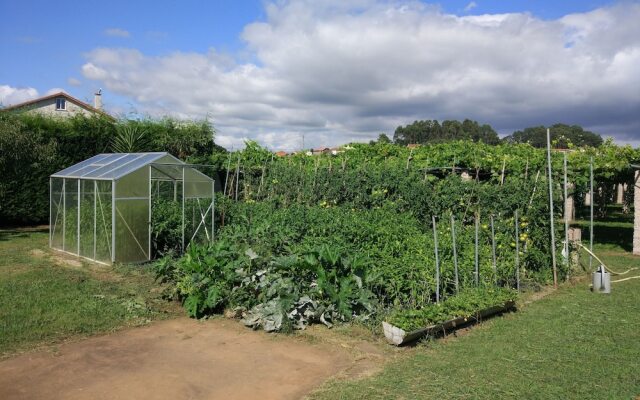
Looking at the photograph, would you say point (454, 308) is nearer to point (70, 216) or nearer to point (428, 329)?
point (428, 329)

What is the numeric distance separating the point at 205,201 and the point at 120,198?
2020mm

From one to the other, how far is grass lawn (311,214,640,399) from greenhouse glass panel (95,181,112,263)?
702 centimetres

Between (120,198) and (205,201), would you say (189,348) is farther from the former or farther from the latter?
(205,201)

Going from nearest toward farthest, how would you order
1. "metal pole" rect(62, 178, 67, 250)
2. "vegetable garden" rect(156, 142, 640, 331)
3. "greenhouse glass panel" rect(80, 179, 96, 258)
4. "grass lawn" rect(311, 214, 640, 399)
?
"grass lawn" rect(311, 214, 640, 399)
"vegetable garden" rect(156, 142, 640, 331)
"greenhouse glass panel" rect(80, 179, 96, 258)
"metal pole" rect(62, 178, 67, 250)

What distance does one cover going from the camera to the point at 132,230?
10188 mm

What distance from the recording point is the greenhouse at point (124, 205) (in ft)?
33.0

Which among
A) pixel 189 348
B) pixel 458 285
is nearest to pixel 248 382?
pixel 189 348

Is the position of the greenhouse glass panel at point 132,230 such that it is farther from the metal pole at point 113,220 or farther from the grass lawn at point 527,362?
the grass lawn at point 527,362

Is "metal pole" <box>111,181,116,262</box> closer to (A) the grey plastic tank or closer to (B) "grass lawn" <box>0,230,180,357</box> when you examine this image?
(B) "grass lawn" <box>0,230,180,357</box>

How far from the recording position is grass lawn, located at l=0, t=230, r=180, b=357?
598 cm

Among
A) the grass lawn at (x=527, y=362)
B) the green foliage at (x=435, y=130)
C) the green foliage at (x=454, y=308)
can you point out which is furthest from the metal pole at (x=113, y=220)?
the green foliage at (x=435, y=130)

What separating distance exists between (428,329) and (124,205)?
691 centimetres

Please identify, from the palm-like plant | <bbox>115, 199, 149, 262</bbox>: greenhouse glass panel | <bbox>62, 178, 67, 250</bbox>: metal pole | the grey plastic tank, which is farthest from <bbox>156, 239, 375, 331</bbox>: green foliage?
the palm-like plant

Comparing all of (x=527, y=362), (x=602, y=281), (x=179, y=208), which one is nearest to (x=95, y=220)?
(x=179, y=208)
